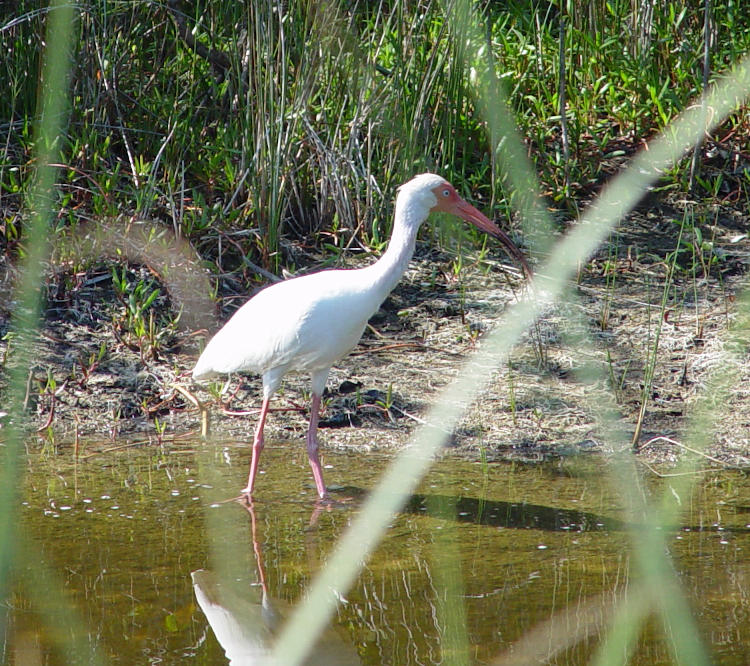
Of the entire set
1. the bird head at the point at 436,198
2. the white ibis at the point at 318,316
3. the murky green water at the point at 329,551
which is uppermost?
the bird head at the point at 436,198

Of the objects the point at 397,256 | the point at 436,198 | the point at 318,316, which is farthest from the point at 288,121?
the point at 318,316

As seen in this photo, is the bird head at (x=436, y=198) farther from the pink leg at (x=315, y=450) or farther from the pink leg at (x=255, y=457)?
the pink leg at (x=255, y=457)

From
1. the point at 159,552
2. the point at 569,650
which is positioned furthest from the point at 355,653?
the point at 159,552

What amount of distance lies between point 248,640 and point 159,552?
0.74m

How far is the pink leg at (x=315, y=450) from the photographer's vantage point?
4.31 meters

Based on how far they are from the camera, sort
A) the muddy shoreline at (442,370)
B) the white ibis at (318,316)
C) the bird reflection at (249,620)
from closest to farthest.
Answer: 1. the bird reflection at (249,620)
2. the white ibis at (318,316)
3. the muddy shoreline at (442,370)

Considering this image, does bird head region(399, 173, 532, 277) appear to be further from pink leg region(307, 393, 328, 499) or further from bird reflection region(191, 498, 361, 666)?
bird reflection region(191, 498, 361, 666)

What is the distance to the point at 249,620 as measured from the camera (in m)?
3.28

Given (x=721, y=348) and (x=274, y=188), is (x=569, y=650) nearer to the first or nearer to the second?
(x=721, y=348)

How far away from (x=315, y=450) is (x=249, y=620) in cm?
127

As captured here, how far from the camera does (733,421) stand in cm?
488

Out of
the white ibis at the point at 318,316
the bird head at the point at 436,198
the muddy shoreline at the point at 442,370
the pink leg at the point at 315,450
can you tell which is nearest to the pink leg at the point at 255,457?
the white ibis at the point at 318,316

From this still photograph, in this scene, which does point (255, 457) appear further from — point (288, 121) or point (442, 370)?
point (288, 121)

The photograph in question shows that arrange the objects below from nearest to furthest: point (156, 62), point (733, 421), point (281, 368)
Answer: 1. point (281, 368)
2. point (733, 421)
3. point (156, 62)
